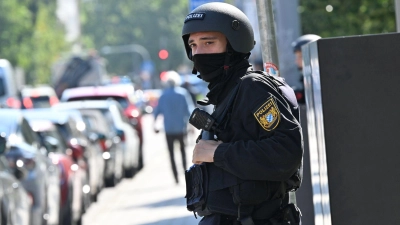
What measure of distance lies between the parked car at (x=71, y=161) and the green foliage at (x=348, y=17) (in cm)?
717

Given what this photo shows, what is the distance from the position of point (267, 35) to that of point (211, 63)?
1593 mm

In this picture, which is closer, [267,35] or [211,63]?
[211,63]

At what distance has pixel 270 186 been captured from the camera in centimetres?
434

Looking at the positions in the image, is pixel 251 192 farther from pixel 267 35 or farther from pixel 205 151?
pixel 267 35

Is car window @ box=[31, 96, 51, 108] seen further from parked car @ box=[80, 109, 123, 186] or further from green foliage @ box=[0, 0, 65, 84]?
green foliage @ box=[0, 0, 65, 84]

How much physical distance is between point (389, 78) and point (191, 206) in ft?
3.30

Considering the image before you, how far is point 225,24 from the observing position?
177 inches

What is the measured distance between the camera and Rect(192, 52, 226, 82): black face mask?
450 cm

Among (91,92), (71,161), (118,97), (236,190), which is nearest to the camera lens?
(236,190)

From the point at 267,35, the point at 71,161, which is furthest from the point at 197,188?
the point at 71,161

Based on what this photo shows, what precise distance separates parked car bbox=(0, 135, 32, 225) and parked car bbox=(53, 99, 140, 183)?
9679mm

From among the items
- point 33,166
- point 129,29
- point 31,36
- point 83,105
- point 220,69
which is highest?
point 220,69

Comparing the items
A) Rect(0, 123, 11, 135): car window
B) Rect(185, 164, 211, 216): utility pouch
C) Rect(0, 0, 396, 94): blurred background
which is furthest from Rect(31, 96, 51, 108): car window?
Rect(185, 164, 211, 216): utility pouch

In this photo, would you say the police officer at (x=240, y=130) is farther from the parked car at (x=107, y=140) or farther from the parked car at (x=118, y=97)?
the parked car at (x=118, y=97)
